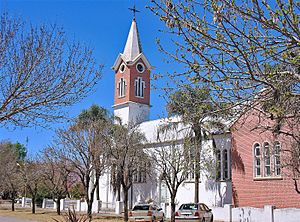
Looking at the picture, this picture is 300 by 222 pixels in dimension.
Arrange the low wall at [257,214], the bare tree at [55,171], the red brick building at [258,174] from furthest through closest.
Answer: the bare tree at [55,171]
the red brick building at [258,174]
the low wall at [257,214]

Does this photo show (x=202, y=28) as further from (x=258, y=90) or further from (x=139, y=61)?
(x=139, y=61)

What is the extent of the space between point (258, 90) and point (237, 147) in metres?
26.2

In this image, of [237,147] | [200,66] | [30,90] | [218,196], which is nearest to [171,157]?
[237,147]

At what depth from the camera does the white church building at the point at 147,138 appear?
3819 centimetres

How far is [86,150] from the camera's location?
3266 centimetres

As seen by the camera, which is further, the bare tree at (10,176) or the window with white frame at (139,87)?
the window with white frame at (139,87)

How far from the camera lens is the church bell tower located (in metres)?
56.7

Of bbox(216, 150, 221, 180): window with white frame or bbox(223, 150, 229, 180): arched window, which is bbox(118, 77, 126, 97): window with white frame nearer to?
bbox(216, 150, 221, 180): window with white frame

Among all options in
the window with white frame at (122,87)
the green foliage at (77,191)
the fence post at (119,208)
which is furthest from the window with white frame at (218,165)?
the green foliage at (77,191)

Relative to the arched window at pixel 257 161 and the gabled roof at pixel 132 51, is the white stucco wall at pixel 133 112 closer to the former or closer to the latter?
the gabled roof at pixel 132 51

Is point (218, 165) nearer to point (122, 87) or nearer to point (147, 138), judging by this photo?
point (147, 138)

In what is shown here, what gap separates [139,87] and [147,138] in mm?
11308

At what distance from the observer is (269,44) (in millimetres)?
8367

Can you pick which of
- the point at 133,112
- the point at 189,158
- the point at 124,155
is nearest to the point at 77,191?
the point at 133,112
